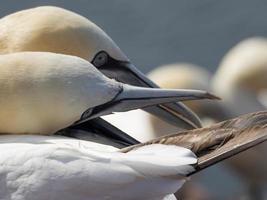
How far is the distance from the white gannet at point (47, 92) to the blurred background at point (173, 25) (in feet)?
14.2

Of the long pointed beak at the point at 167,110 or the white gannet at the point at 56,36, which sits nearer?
the white gannet at the point at 56,36

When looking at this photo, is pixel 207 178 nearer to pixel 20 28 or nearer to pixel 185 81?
pixel 185 81

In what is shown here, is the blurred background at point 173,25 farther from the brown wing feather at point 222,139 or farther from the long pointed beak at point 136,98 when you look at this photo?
the brown wing feather at point 222,139

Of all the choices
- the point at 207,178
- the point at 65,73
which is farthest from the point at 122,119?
the point at 65,73

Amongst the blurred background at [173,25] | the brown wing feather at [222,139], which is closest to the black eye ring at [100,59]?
the brown wing feather at [222,139]

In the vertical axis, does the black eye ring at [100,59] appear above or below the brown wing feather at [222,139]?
below

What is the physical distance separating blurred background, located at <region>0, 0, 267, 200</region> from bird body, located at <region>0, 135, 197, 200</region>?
4534 mm

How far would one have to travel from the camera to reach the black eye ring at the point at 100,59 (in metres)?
2.99

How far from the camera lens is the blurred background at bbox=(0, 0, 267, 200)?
731cm

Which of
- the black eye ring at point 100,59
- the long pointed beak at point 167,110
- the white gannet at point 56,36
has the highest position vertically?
the white gannet at point 56,36

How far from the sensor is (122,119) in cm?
504

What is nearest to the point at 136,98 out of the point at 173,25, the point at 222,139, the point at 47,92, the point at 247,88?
the point at 47,92

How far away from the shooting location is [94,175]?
8.09 ft

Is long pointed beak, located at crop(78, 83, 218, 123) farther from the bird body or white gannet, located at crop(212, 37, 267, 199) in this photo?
white gannet, located at crop(212, 37, 267, 199)
